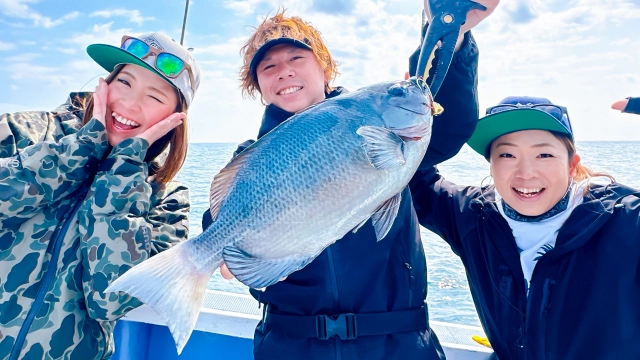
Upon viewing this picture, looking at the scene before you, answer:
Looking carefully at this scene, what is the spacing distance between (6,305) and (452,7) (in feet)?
7.53

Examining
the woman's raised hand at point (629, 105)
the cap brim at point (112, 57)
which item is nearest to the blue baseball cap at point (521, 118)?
the woman's raised hand at point (629, 105)

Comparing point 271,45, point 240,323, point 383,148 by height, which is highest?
point 271,45

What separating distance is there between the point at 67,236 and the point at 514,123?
2390mm

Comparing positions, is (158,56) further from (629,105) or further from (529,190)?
(629,105)

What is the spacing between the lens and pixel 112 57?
8.46 feet

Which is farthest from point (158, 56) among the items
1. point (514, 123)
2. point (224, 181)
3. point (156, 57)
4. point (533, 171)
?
point (533, 171)

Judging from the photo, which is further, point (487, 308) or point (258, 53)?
point (487, 308)

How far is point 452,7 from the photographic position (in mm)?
1552

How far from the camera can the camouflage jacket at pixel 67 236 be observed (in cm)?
201

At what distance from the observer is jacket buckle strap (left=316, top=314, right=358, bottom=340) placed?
187 cm

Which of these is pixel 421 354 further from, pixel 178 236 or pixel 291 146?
pixel 178 236

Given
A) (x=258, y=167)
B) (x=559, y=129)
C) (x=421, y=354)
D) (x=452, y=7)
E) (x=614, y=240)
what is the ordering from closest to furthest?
(x=452, y=7)
(x=258, y=167)
(x=421, y=354)
(x=614, y=240)
(x=559, y=129)

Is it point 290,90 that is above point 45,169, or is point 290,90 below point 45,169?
above

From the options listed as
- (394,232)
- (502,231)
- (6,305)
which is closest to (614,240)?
(502,231)
